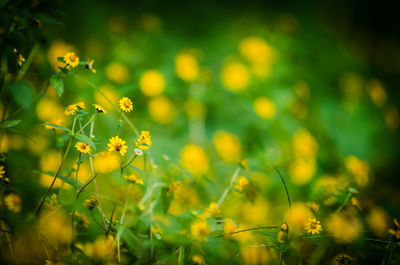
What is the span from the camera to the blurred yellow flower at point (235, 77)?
5.91ft

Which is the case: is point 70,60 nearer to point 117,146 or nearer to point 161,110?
point 117,146

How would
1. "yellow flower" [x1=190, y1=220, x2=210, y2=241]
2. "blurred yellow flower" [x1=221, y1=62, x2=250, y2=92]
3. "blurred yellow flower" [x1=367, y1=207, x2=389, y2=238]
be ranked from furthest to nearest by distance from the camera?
"blurred yellow flower" [x1=221, y1=62, x2=250, y2=92]
"blurred yellow flower" [x1=367, y1=207, x2=389, y2=238]
"yellow flower" [x1=190, y1=220, x2=210, y2=241]

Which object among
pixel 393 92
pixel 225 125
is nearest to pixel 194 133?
pixel 225 125

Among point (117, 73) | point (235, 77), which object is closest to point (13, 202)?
point (117, 73)

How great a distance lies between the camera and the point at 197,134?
157 centimetres

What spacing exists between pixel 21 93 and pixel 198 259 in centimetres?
57

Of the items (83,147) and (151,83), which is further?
(151,83)

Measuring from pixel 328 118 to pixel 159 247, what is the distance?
5.13 feet

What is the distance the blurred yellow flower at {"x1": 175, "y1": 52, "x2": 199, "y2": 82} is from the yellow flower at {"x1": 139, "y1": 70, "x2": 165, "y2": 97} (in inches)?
6.7

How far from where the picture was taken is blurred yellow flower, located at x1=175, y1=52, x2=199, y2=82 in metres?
1.69

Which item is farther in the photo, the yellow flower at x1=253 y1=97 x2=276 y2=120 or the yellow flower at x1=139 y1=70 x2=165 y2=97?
the yellow flower at x1=253 y1=97 x2=276 y2=120

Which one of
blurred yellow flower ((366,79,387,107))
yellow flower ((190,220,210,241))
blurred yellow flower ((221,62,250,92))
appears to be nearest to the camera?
yellow flower ((190,220,210,241))

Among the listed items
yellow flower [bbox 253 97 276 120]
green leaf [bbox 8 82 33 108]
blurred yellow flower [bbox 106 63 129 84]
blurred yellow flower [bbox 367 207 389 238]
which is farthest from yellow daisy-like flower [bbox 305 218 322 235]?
blurred yellow flower [bbox 106 63 129 84]

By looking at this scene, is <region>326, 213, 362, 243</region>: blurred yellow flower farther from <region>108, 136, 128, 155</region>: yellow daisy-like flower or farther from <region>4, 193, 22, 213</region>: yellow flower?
<region>4, 193, 22, 213</region>: yellow flower
